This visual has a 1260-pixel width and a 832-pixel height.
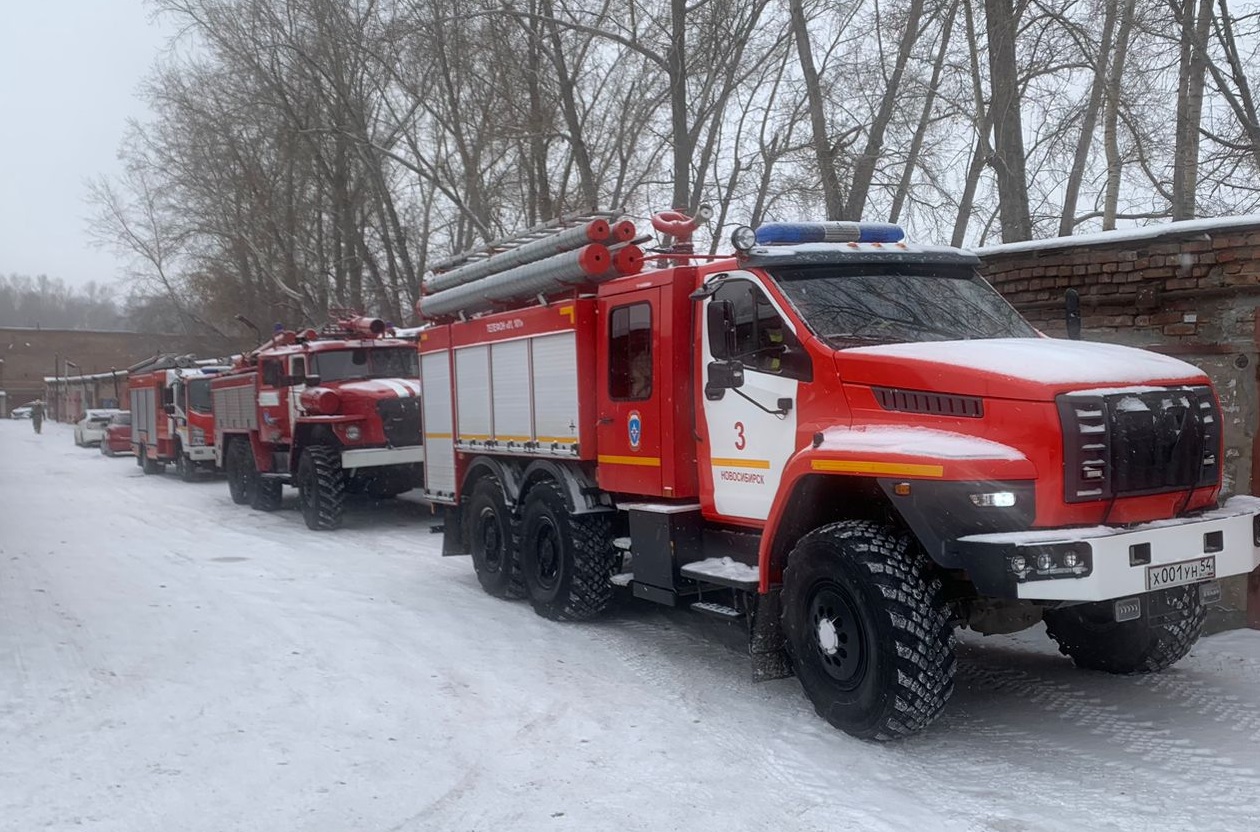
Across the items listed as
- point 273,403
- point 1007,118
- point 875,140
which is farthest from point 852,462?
point 273,403

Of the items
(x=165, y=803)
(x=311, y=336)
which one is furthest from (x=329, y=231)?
(x=165, y=803)

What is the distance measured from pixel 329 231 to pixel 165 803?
3232 centimetres

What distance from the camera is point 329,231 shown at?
117 ft

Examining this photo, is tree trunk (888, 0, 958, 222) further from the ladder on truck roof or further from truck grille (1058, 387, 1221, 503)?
truck grille (1058, 387, 1221, 503)

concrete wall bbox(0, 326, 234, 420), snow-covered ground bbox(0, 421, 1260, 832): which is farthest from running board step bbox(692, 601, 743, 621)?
concrete wall bbox(0, 326, 234, 420)

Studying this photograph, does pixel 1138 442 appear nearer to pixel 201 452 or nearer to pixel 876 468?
pixel 876 468

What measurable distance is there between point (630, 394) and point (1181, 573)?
12.5 feet

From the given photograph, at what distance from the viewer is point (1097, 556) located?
493 cm

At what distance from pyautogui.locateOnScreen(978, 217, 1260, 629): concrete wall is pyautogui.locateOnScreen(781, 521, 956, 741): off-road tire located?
3.31 metres

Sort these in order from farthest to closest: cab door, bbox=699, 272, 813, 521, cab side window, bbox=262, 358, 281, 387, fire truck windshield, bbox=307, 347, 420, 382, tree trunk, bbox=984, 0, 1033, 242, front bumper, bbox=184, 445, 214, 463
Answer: front bumper, bbox=184, 445, 214, 463
cab side window, bbox=262, 358, 281, 387
fire truck windshield, bbox=307, 347, 420, 382
tree trunk, bbox=984, 0, 1033, 242
cab door, bbox=699, 272, 813, 521

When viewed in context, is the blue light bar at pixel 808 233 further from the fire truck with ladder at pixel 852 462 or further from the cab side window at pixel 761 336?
the cab side window at pixel 761 336

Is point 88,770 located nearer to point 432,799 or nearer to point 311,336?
point 432,799

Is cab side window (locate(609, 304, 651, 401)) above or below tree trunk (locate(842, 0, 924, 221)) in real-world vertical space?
below

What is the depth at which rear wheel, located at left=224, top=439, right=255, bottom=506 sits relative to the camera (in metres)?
18.5
